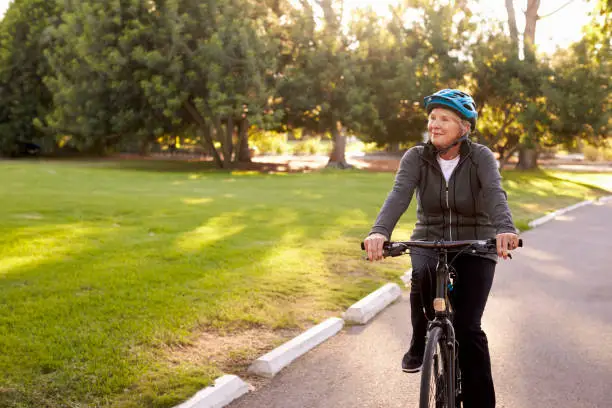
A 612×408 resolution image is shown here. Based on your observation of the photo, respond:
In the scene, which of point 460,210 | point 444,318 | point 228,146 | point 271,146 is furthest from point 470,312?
point 271,146

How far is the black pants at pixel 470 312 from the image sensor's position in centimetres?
359

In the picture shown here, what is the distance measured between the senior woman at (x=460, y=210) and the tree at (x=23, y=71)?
149ft

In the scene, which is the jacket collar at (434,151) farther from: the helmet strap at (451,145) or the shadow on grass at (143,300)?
the shadow on grass at (143,300)

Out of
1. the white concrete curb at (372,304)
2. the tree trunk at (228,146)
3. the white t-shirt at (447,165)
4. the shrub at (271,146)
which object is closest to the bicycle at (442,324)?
the white t-shirt at (447,165)

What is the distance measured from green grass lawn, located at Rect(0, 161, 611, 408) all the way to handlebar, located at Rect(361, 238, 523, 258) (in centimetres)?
178

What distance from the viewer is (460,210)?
3.68m

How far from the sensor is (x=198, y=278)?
26.5ft

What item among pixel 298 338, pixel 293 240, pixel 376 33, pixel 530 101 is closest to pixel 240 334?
pixel 298 338

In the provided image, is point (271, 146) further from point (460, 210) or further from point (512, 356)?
point (460, 210)

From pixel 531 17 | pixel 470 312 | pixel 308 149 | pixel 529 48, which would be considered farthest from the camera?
pixel 308 149

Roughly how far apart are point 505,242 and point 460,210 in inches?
16.1

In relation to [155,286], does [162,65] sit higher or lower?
higher

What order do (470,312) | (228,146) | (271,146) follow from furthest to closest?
(271,146), (228,146), (470,312)

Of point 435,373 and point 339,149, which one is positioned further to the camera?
point 339,149
